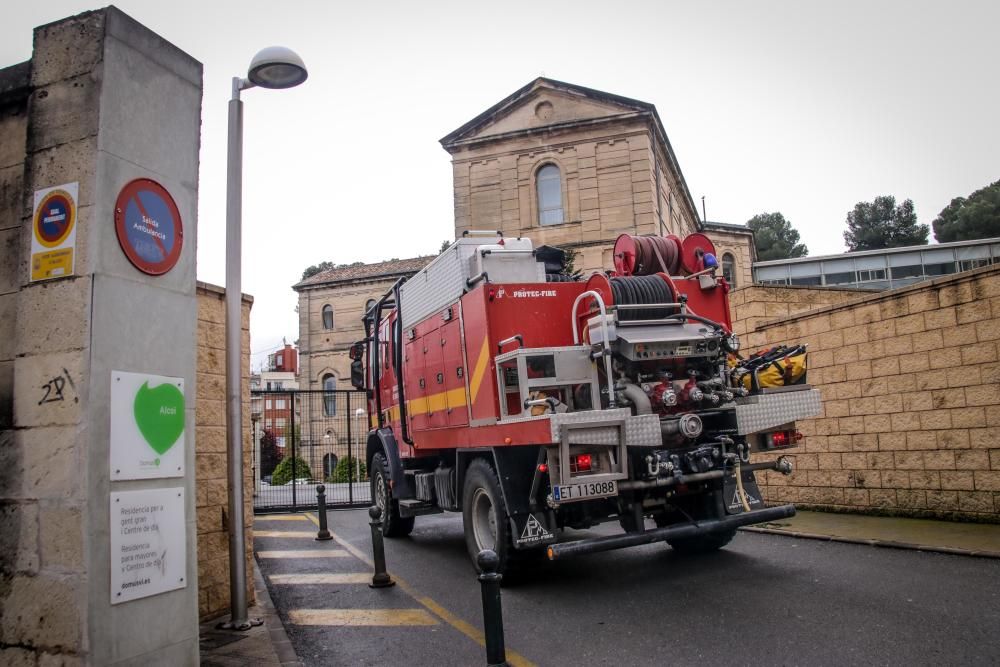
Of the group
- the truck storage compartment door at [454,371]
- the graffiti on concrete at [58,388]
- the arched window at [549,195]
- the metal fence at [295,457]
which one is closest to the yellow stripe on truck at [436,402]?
the truck storage compartment door at [454,371]

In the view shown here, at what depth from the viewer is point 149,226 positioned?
432 cm

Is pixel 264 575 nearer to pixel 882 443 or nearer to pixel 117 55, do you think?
pixel 117 55

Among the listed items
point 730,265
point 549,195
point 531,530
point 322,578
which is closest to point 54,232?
point 531,530

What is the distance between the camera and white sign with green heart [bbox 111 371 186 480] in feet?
13.1

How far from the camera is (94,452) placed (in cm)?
385

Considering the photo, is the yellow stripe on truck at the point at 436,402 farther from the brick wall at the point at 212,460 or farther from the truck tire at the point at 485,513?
the brick wall at the point at 212,460

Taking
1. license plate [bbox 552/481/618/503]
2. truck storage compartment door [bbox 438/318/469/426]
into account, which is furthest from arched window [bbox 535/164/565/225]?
license plate [bbox 552/481/618/503]

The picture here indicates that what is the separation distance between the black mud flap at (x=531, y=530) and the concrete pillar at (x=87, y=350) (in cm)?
302

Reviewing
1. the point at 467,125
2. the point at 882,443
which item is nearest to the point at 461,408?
the point at 882,443

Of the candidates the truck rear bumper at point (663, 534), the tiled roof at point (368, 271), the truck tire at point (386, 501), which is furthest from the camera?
the tiled roof at point (368, 271)

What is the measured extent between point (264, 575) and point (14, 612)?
490cm

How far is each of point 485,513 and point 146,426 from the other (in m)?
4.22

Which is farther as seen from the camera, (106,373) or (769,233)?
(769,233)

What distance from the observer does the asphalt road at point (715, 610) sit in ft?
16.3
